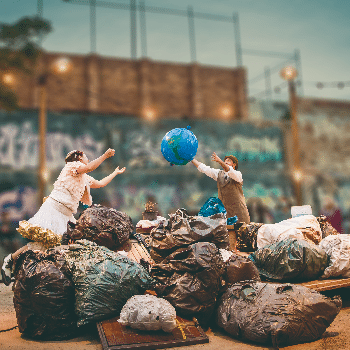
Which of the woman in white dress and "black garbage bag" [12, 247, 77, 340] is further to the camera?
the woman in white dress

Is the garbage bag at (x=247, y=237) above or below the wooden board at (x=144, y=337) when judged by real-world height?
above

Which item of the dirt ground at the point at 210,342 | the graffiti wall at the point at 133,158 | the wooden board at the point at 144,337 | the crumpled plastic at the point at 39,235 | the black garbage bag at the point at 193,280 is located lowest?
the dirt ground at the point at 210,342

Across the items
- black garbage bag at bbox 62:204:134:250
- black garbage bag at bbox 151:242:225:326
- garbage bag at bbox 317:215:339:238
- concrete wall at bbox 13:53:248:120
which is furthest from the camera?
concrete wall at bbox 13:53:248:120

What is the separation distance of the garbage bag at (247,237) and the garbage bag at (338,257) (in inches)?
36.5

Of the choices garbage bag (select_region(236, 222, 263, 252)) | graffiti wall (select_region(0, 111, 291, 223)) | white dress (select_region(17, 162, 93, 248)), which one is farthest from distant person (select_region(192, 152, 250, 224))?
graffiti wall (select_region(0, 111, 291, 223))

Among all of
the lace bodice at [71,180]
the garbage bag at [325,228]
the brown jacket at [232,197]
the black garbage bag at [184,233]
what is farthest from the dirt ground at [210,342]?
the brown jacket at [232,197]

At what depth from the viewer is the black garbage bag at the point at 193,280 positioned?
3.56 meters

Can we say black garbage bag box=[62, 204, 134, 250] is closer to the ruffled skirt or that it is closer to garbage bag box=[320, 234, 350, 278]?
the ruffled skirt

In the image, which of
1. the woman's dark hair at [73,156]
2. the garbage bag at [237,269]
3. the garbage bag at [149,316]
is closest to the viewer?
the garbage bag at [149,316]

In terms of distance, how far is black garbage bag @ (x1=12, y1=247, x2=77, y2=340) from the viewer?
348 centimetres

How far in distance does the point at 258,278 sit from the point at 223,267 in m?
0.55

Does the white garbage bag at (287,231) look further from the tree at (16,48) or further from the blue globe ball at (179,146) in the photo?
the tree at (16,48)

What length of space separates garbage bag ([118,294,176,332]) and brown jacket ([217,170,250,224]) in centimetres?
286

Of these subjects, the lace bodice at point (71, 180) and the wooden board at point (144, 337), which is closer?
the wooden board at point (144, 337)
